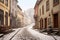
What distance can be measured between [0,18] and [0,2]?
99.5 inches

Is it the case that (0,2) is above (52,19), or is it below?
above

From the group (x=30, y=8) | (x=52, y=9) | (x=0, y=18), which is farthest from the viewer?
(x=30, y=8)

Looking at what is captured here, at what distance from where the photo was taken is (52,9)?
21.5 m

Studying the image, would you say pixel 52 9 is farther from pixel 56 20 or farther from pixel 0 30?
pixel 0 30

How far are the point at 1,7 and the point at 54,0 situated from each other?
8.30m

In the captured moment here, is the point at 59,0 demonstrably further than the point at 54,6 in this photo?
No

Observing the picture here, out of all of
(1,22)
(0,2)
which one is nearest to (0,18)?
(1,22)

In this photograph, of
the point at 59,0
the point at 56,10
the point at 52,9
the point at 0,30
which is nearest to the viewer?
the point at 0,30

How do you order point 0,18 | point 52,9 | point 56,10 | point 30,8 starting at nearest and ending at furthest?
point 56,10
point 52,9
point 0,18
point 30,8

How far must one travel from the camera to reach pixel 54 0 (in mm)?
20719

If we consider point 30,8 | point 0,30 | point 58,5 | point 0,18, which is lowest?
point 0,30

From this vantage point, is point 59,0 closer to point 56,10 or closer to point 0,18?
point 56,10

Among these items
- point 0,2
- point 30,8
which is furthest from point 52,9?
point 30,8

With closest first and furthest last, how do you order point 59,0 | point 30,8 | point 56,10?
1. point 59,0
2. point 56,10
3. point 30,8
